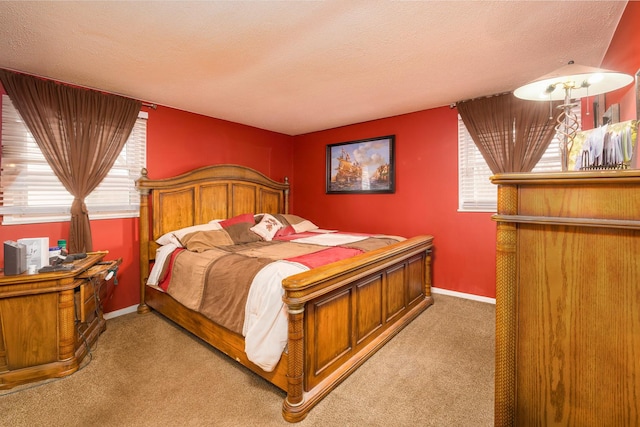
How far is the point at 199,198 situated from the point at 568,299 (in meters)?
3.67

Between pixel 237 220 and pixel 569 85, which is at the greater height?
pixel 569 85

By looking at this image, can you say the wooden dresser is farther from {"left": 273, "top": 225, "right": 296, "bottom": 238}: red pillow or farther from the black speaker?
{"left": 273, "top": 225, "right": 296, "bottom": 238}: red pillow

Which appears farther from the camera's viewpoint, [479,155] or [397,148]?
[397,148]

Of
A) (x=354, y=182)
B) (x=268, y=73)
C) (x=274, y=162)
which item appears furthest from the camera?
(x=274, y=162)

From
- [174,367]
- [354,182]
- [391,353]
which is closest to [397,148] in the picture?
[354,182]

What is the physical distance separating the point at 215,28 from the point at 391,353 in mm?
2746

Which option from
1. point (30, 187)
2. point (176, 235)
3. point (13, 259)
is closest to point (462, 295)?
point (176, 235)

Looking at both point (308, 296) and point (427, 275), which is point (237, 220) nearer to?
point (308, 296)

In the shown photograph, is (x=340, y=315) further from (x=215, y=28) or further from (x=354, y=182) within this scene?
(x=354, y=182)

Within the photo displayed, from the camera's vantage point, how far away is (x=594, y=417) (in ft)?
2.77

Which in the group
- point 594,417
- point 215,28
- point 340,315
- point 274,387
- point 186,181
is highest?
point 215,28

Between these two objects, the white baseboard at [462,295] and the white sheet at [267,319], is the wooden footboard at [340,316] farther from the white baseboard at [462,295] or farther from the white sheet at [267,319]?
the white baseboard at [462,295]

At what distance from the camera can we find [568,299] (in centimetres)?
88

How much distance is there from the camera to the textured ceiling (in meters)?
1.79
